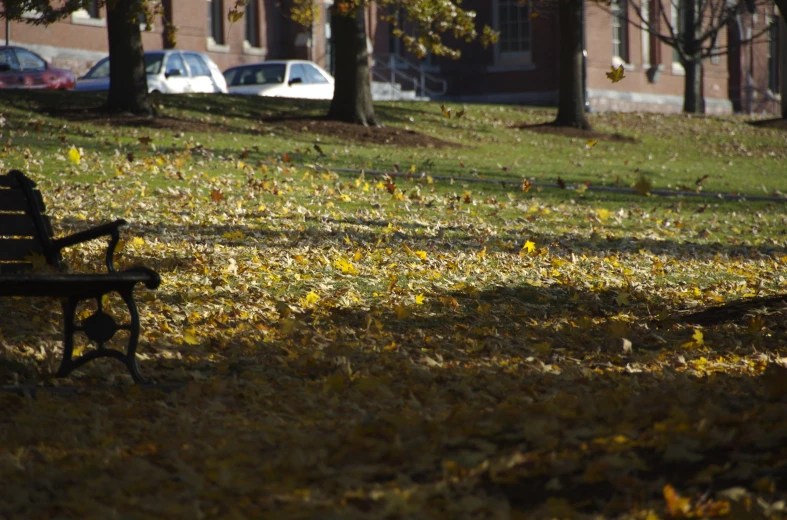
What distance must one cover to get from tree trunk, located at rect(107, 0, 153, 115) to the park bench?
11006 millimetres

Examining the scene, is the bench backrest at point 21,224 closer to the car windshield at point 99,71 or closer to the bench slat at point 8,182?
the bench slat at point 8,182

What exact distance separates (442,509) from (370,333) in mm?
2728

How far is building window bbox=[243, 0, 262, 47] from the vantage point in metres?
34.9

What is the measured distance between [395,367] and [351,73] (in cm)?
1354

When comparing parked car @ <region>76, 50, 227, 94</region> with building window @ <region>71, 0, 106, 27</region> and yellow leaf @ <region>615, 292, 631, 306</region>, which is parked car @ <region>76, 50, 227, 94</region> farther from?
yellow leaf @ <region>615, 292, 631, 306</region>

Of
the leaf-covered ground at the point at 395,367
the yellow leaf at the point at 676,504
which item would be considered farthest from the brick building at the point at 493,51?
the yellow leaf at the point at 676,504

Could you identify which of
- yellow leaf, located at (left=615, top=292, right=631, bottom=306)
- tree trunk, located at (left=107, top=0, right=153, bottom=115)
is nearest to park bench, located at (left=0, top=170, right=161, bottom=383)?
yellow leaf, located at (left=615, top=292, right=631, bottom=306)

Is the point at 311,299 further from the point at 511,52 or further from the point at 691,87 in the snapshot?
the point at 511,52

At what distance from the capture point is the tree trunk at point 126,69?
52.7 ft

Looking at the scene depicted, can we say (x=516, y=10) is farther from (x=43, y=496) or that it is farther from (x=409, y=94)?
(x=43, y=496)

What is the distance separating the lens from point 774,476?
323 centimetres

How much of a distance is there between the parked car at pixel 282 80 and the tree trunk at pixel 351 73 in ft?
20.5

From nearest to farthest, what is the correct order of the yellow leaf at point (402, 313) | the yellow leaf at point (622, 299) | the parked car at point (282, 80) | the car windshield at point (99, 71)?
the yellow leaf at point (402, 313) < the yellow leaf at point (622, 299) < the car windshield at point (99, 71) < the parked car at point (282, 80)

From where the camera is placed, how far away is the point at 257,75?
25.4 m
